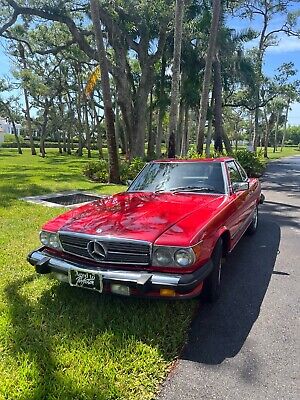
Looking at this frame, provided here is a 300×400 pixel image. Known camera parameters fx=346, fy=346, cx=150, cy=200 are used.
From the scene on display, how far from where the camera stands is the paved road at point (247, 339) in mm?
2541

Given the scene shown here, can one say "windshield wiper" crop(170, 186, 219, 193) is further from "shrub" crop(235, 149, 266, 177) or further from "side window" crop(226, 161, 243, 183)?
"shrub" crop(235, 149, 266, 177)

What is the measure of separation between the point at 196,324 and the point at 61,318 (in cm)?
131

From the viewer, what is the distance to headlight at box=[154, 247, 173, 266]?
310cm

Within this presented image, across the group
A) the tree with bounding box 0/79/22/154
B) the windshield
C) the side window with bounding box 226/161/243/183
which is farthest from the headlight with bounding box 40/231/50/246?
the tree with bounding box 0/79/22/154

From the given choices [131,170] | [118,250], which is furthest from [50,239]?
[131,170]

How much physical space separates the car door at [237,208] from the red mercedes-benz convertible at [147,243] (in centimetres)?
2

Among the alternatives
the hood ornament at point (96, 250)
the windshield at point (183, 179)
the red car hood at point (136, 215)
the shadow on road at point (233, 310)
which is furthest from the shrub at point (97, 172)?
the hood ornament at point (96, 250)

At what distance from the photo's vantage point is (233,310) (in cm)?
366

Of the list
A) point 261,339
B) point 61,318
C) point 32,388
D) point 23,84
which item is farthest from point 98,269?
point 23,84

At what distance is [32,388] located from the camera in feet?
8.00

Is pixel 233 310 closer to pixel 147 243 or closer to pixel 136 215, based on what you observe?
pixel 147 243

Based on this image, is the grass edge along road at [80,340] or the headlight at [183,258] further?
the headlight at [183,258]

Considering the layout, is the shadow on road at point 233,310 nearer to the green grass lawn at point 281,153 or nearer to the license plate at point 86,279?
the license plate at point 86,279

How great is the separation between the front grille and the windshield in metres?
1.69
